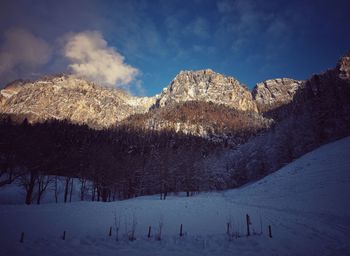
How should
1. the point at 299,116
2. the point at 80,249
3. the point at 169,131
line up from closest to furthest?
the point at 80,249 → the point at 299,116 → the point at 169,131

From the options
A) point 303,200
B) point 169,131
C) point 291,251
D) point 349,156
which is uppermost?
point 169,131

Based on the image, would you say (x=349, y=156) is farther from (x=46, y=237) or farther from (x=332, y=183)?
(x=46, y=237)

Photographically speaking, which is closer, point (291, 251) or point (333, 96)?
point (291, 251)

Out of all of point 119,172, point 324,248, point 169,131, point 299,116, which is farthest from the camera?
point 169,131

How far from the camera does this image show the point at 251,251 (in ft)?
47.8

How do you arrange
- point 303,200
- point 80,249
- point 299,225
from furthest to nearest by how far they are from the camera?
point 303,200
point 299,225
point 80,249

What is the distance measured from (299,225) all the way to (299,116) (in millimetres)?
63868

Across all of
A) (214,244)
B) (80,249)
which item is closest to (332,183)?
(214,244)

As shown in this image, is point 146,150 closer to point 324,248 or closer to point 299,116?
point 299,116

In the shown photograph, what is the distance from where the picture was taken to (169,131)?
584 ft

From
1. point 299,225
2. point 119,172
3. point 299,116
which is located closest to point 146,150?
point 119,172

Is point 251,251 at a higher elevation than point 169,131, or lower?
lower

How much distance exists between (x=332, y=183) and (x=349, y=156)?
9.63m

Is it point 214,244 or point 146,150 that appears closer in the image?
point 214,244
